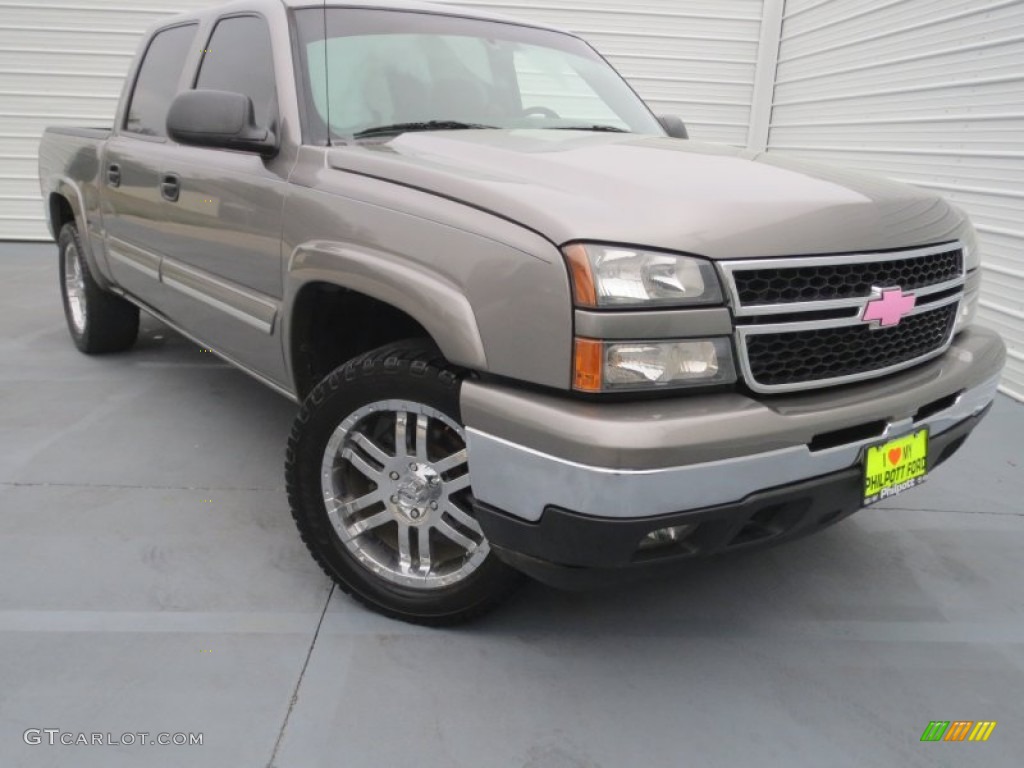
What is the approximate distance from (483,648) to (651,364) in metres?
1.03

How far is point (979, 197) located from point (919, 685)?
4093 millimetres

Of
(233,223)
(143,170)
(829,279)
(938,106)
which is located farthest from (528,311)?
(938,106)

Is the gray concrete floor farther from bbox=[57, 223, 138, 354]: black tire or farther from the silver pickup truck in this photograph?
bbox=[57, 223, 138, 354]: black tire

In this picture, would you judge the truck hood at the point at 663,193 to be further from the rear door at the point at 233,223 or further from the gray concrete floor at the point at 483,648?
the gray concrete floor at the point at 483,648

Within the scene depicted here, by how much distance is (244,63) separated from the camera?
3061 millimetres

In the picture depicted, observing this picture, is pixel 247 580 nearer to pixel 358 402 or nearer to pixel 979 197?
pixel 358 402

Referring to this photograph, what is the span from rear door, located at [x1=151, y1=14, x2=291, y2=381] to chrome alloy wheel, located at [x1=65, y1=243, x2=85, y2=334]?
181 centimetres

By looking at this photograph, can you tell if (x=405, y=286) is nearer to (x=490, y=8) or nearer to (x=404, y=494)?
(x=404, y=494)

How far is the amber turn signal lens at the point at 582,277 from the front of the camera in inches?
67.1

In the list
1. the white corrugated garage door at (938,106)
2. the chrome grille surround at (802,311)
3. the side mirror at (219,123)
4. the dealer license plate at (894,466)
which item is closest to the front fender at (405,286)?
the side mirror at (219,123)

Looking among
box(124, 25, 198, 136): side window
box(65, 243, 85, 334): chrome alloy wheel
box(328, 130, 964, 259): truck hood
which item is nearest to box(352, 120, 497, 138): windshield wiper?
box(328, 130, 964, 259): truck hood

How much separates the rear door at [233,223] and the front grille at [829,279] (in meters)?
1.51

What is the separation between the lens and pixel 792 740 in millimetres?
1976

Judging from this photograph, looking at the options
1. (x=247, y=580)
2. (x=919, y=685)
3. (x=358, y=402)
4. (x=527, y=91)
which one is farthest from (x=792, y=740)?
(x=527, y=91)
